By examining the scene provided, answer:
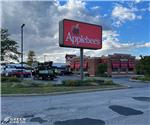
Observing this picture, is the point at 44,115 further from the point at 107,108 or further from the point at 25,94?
the point at 25,94

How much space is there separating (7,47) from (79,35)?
15.5 meters

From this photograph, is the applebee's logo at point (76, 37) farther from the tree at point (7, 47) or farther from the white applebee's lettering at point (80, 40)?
the tree at point (7, 47)

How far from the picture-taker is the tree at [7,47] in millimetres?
37787

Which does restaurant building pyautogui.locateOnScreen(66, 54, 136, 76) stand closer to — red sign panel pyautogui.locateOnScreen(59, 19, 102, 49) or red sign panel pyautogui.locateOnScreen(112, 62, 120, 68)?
red sign panel pyautogui.locateOnScreen(112, 62, 120, 68)

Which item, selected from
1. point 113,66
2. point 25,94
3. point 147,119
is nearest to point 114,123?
point 147,119

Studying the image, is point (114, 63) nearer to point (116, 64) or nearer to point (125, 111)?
point (116, 64)

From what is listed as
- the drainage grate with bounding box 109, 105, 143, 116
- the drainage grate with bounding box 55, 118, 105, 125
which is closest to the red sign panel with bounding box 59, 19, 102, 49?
the drainage grate with bounding box 109, 105, 143, 116

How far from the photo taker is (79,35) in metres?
26.7

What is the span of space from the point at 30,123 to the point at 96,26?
69.2 ft

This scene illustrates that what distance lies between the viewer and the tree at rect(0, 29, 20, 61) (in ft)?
124

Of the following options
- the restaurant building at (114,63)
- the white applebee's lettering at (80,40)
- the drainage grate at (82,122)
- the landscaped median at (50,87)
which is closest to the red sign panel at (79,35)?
the white applebee's lettering at (80,40)

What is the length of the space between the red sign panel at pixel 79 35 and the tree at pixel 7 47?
49.3 feet

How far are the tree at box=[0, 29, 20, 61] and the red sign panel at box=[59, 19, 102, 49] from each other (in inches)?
591

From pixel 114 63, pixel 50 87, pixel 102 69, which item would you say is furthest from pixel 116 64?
pixel 50 87
